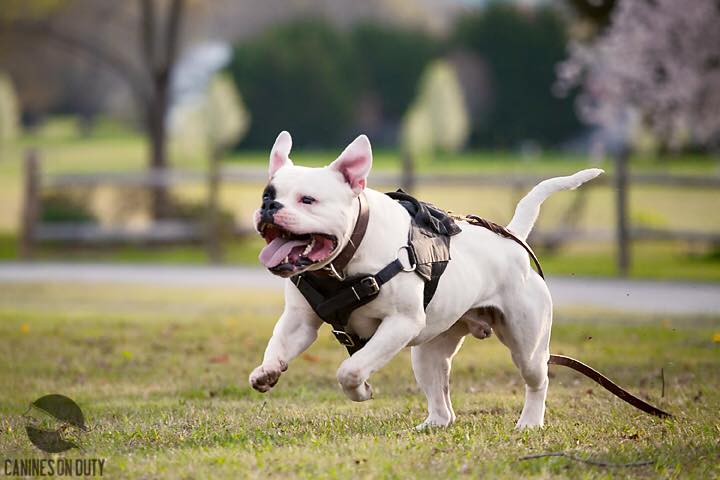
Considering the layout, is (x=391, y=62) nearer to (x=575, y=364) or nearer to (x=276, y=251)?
(x=575, y=364)

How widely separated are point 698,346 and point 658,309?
385 cm

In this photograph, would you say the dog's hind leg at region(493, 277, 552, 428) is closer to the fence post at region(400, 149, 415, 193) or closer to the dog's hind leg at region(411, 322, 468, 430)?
the dog's hind leg at region(411, 322, 468, 430)

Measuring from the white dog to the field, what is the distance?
45.7ft

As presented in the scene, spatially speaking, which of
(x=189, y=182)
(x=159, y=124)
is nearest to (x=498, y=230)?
(x=189, y=182)

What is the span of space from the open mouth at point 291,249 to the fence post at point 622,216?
1537 centimetres

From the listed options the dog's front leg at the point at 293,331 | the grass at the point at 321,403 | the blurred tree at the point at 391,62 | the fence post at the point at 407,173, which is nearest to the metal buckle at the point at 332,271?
the dog's front leg at the point at 293,331

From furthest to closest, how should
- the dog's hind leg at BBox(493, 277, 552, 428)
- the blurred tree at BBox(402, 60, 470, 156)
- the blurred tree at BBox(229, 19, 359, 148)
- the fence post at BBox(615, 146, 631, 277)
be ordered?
the blurred tree at BBox(229, 19, 359, 148) → the blurred tree at BBox(402, 60, 470, 156) → the fence post at BBox(615, 146, 631, 277) → the dog's hind leg at BBox(493, 277, 552, 428)

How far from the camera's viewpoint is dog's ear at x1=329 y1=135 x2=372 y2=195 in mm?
5438

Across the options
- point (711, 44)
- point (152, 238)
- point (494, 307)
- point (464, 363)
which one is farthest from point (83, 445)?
point (152, 238)

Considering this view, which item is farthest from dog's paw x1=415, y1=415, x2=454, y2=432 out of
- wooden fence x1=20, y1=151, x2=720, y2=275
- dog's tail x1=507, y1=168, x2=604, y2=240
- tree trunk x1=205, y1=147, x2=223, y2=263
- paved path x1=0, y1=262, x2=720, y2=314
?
tree trunk x1=205, y1=147, x2=223, y2=263

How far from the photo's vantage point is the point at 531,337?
6250mm

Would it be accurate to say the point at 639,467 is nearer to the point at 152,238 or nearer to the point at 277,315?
the point at 277,315

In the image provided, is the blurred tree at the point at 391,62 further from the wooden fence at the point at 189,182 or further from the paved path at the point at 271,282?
the paved path at the point at 271,282

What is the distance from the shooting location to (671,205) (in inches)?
1179
